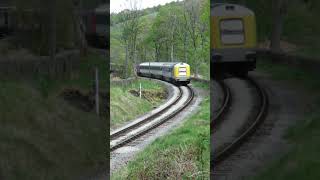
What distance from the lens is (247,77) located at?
20.2 feet

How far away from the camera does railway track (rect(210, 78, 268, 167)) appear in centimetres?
588

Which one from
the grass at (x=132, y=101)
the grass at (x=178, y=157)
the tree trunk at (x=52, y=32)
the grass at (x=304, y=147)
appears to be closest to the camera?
the grass at (x=304, y=147)

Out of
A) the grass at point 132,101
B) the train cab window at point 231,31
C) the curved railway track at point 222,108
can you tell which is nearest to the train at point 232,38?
the train cab window at point 231,31

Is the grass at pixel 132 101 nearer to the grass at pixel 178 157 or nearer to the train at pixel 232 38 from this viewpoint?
the grass at pixel 178 157

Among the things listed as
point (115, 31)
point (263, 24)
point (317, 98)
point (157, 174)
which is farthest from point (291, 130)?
point (115, 31)

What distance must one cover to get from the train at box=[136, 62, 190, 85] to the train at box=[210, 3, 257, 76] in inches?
132

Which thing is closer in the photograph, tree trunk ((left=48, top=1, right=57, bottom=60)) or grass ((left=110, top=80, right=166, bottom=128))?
tree trunk ((left=48, top=1, right=57, bottom=60))

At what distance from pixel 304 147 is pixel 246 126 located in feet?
2.82

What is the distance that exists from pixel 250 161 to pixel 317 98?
127 cm

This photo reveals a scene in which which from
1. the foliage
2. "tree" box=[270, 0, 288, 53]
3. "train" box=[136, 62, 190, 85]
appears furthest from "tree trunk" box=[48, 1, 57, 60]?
"tree" box=[270, 0, 288, 53]

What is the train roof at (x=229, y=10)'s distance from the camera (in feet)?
19.6

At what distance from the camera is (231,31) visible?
604cm

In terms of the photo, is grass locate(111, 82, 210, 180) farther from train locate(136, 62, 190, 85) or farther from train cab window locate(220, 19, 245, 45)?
train cab window locate(220, 19, 245, 45)

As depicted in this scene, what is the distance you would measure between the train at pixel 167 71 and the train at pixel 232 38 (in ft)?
11.0
